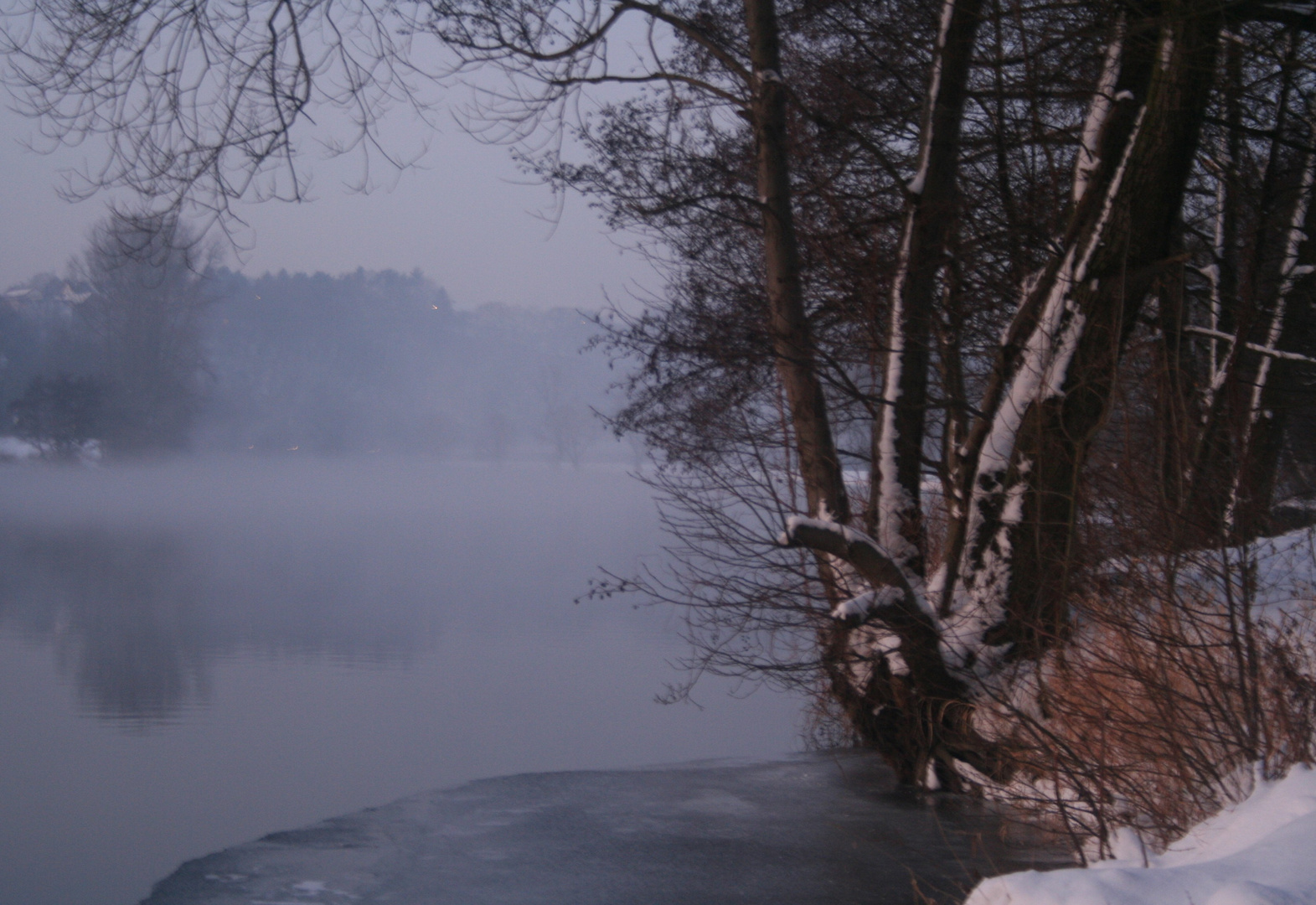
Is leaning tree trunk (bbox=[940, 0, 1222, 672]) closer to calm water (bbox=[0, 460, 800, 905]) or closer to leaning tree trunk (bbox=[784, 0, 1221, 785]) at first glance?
leaning tree trunk (bbox=[784, 0, 1221, 785])

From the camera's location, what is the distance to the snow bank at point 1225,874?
2428 millimetres

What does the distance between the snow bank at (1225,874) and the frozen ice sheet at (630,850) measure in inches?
64.6

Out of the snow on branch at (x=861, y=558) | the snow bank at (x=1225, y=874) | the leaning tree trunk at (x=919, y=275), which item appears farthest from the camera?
the leaning tree trunk at (x=919, y=275)

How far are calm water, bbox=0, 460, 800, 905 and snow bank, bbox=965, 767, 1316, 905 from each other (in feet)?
17.0

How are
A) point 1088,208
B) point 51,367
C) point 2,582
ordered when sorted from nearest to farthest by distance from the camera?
point 1088,208 → point 2,582 → point 51,367

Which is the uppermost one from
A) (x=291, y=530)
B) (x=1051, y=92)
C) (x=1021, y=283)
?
(x=1051, y=92)

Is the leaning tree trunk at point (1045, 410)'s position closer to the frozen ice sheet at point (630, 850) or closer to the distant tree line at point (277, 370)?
the frozen ice sheet at point (630, 850)

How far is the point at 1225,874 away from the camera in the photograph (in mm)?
2605

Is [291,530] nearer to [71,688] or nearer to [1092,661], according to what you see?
[71,688]

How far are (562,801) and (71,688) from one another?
21.1 feet

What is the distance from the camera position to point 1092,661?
5.05 metres

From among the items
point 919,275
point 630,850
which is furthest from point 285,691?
point 919,275

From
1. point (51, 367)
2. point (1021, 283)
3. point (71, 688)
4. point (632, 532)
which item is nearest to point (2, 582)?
point (71, 688)

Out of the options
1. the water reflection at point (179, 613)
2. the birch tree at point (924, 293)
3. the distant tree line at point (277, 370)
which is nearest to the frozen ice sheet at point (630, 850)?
the birch tree at point (924, 293)
